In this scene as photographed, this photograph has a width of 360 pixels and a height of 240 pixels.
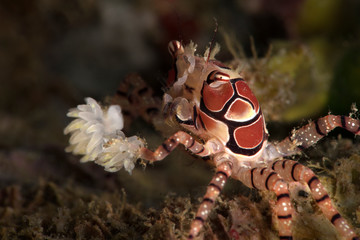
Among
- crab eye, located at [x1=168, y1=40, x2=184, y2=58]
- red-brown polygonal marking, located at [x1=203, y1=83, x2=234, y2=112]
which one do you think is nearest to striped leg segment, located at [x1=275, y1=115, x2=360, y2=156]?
red-brown polygonal marking, located at [x1=203, y1=83, x2=234, y2=112]

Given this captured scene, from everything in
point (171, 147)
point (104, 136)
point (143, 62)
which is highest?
point (143, 62)

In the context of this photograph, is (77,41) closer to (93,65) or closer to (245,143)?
(93,65)

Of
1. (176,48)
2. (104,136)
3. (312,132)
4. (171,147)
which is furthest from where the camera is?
(176,48)

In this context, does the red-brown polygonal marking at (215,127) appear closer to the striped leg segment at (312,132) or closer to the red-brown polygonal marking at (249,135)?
the red-brown polygonal marking at (249,135)

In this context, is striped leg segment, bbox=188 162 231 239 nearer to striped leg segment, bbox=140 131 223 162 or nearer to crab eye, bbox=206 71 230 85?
striped leg segment, bbox=140 131 223 162

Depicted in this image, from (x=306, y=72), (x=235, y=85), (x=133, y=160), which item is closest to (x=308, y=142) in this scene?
(x=235, y=85)

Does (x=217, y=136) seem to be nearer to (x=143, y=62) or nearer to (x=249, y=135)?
(x=249, y=135)

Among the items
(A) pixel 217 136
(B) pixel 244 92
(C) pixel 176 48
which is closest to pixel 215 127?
(A) pixel 217 136
